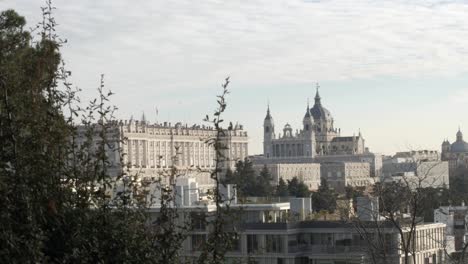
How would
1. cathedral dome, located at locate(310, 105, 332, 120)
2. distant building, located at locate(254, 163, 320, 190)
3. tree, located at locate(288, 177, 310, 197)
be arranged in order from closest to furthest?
tree, located at locate(288, 177, 310, 197) < distant building, located at locate(254, 163, 320, 190) < cathedral dome, located at locate(310, 105, 332, 120)

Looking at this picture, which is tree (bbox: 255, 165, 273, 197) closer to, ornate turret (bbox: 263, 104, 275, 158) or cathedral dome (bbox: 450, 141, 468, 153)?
ornate turret (bbox: 263, 104, 275, 158)

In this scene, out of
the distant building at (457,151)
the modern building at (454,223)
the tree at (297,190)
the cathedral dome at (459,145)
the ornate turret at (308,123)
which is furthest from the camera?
the cathedral dome at (459,145)

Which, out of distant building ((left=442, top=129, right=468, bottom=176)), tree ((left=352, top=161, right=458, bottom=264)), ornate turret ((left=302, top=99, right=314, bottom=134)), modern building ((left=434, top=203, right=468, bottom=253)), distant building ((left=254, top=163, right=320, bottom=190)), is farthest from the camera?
distant building ((left=442, top=129, right=468, bottom=176))

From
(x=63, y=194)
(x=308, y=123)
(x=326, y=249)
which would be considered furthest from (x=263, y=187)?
(x=308, y=123)

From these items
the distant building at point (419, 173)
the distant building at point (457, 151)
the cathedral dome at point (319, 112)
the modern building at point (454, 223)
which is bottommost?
the modern building at point (454, 223)

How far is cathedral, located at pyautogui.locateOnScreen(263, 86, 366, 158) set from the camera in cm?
15425

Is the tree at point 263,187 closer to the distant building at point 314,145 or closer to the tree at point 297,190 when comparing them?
the tree at point 297,190

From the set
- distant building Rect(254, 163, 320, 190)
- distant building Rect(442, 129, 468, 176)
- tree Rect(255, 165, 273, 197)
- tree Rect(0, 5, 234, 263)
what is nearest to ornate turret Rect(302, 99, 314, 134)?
distant building Rect(254, 163, 320, 190)

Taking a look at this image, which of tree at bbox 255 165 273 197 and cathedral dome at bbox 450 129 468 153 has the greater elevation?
cathedral dome at bbox 450 129 468 153

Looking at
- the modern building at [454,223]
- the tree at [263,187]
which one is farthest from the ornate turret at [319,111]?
the modern building at [454,223]

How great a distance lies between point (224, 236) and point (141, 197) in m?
0.70

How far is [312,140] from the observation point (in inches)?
6033

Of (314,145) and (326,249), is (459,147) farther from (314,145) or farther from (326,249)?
(326,249)

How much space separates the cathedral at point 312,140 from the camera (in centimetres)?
15425
